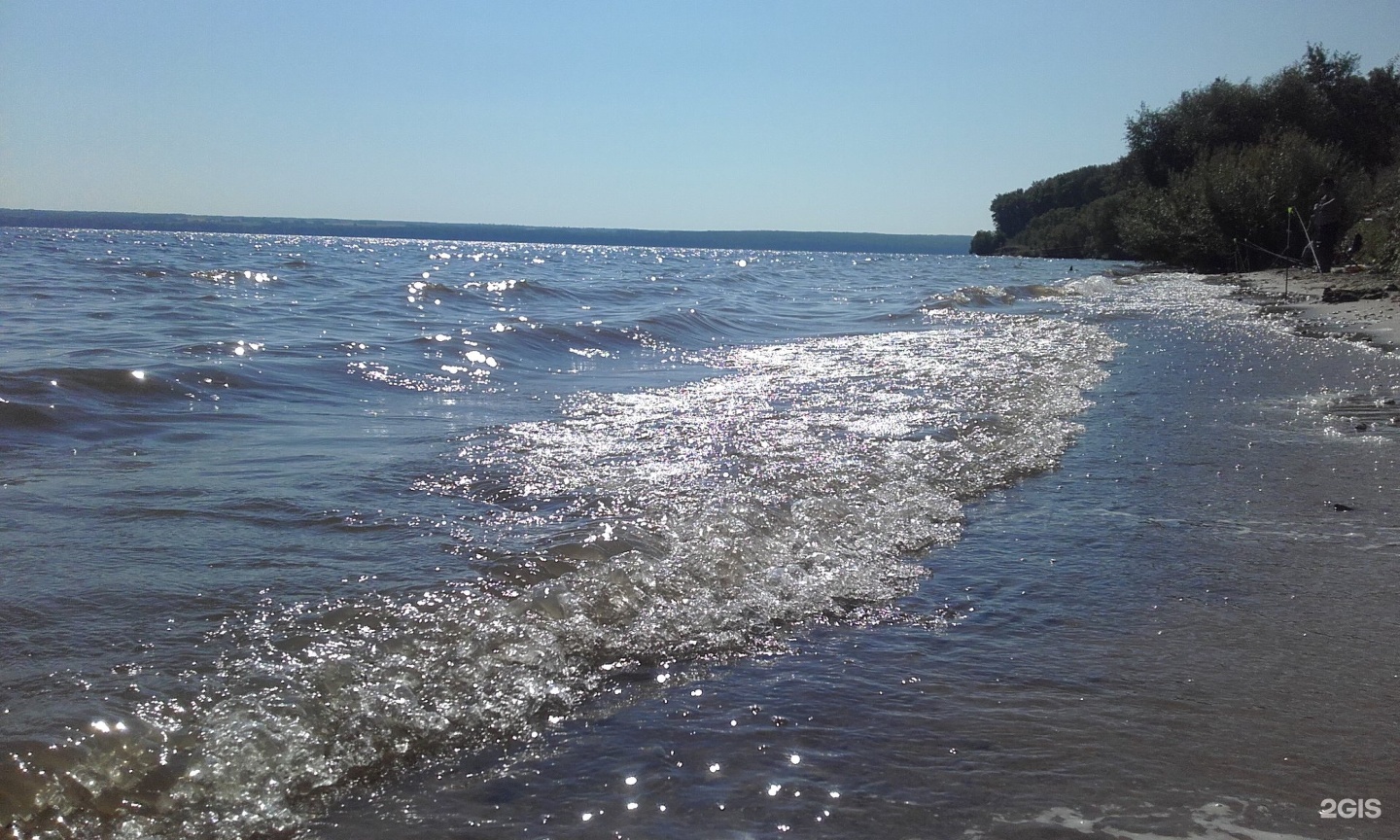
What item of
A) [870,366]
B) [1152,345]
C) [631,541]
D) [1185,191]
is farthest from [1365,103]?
[631,541]

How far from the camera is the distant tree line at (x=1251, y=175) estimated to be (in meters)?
24.8

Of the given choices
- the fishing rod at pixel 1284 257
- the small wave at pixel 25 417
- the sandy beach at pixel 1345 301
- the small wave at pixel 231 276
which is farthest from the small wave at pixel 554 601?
the small wave at pixel 231 276

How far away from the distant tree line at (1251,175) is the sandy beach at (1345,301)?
1.79ft

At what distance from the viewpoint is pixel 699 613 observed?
3.44 meters

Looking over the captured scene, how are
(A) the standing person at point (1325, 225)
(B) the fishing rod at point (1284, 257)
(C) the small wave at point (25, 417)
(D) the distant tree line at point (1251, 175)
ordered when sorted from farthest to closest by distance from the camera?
(D) the distant tree line at point (1251, 175)
(A) the standing person at point (1325, 225)
(B) the fishing rod at point (1284, 257)
(C) the small wave at point (25, 417)

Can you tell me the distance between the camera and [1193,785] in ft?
7.50

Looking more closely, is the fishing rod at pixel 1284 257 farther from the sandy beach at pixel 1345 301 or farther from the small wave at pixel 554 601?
the small wave at pixel 554 601

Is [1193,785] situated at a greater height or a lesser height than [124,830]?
greater

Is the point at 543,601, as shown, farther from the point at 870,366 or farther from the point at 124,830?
the point at 870,366

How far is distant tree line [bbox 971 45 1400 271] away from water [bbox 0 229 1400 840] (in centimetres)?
1274

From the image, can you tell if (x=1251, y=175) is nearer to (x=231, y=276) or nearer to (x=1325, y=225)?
(x=1325, y=225)

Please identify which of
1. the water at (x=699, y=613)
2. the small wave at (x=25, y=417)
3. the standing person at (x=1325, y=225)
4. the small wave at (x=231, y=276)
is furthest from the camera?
the small wave at (x=231, y=276)

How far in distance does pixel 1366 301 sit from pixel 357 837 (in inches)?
611

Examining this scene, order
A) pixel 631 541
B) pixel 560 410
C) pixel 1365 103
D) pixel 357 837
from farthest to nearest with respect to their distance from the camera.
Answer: pixel 1365 103
pixel 560 410
pixel 631 541
pixel 357 837
